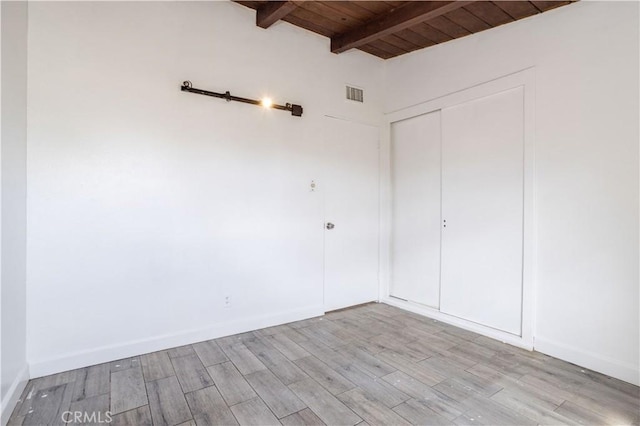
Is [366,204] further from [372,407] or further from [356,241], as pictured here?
[372,407]

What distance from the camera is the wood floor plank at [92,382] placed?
6.64ft

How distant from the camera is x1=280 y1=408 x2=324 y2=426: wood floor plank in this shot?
177cm

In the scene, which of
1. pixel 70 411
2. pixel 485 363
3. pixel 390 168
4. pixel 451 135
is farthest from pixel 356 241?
pixel 70 411

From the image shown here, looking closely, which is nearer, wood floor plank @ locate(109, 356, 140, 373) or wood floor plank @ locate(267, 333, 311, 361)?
wood floor plank @ locate(109, 356, 140, 373)

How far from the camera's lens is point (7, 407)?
5.79ft

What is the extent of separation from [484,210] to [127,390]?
10.3 feet

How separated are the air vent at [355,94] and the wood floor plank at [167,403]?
3.19 metres

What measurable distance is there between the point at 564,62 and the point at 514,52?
425 millimetres

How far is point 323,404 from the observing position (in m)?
1.94

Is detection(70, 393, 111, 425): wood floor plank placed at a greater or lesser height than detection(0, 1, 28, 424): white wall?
lesser

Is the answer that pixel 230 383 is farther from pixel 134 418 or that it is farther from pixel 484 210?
pixel 484 210

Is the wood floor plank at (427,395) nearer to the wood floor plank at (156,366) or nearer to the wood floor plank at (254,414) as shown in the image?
the wood floor plank at (254,414)

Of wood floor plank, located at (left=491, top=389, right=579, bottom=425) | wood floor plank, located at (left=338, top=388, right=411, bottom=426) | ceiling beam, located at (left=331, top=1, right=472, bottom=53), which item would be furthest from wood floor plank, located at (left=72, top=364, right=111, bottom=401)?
ceiling beam, located at (left=331, top=1, right=472, bottom=53)

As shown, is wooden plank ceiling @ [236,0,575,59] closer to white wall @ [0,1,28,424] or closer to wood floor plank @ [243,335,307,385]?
white wall @ [0,1,28,424]
